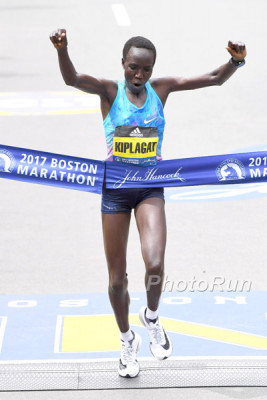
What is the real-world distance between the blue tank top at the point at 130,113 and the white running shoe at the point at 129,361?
1694 mm

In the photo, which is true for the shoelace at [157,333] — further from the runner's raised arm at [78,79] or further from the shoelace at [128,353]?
the runner's raised arm at [78,79]

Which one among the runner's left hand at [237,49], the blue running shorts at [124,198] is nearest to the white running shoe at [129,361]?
the blue running shorts at [124,198]

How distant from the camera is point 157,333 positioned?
807 cm

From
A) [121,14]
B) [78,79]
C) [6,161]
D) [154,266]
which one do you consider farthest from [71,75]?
[121,14]

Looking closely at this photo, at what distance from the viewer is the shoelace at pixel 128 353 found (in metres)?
7.98

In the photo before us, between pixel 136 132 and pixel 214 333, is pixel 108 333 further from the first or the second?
pixel 136 132

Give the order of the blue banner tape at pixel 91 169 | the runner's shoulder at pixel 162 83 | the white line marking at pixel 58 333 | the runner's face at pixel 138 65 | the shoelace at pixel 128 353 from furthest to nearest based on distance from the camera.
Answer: the white line marking at pixel 58 333
the blue banner tape at pixel 91 169
the shoelace at pixel 128 353
the runner's shoulder at pixel 162 83
the runner's face at pixel 138 65

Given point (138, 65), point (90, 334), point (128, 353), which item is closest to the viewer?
point (138, 65)

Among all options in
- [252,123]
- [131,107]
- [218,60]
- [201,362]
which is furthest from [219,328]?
[218,60]

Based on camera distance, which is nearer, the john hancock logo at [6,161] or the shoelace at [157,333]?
the shoelace at [157,333]

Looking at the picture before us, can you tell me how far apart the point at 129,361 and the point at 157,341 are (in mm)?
Answer: 293

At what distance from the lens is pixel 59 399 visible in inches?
302

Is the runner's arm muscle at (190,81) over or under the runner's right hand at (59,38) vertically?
under

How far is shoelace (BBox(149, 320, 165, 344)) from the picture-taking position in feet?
26.4
